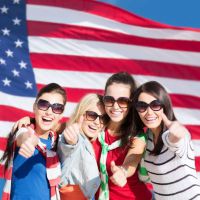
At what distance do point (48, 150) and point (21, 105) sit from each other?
284cm

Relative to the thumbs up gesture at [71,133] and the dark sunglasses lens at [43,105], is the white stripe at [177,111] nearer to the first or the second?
the dark sunglasses lens at [43,105]

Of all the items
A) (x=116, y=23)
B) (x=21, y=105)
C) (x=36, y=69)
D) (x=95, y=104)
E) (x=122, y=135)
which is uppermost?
(x=116, y=23)

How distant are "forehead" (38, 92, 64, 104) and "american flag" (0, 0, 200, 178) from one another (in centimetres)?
264

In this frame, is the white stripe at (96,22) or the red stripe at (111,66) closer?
the red stripe at (111,66)

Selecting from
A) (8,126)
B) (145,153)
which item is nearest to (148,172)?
(145,153)

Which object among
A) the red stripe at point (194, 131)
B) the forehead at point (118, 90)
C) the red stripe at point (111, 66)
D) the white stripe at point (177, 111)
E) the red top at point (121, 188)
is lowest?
the red top at point (121, 188)

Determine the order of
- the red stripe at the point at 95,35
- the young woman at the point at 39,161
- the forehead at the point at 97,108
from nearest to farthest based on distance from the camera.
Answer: the young woman at the point at 39,161 → the forehead at the point at 97,108 → the red stripe at the point at 95,35

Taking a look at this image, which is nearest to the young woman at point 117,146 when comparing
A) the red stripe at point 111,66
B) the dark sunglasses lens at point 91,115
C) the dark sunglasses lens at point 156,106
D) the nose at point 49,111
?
the dark sunglasses lens at point 91,115

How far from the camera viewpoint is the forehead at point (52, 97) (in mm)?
3559

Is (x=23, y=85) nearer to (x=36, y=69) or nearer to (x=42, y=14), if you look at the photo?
(x=36, y=69)

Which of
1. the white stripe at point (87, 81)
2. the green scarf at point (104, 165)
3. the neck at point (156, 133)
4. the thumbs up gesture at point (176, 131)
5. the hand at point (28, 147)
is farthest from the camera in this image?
the white stripe at point (87, 81)

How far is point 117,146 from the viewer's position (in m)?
3.60

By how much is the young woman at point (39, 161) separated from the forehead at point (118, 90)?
0.38 metres

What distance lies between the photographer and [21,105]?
6176 millimetres
